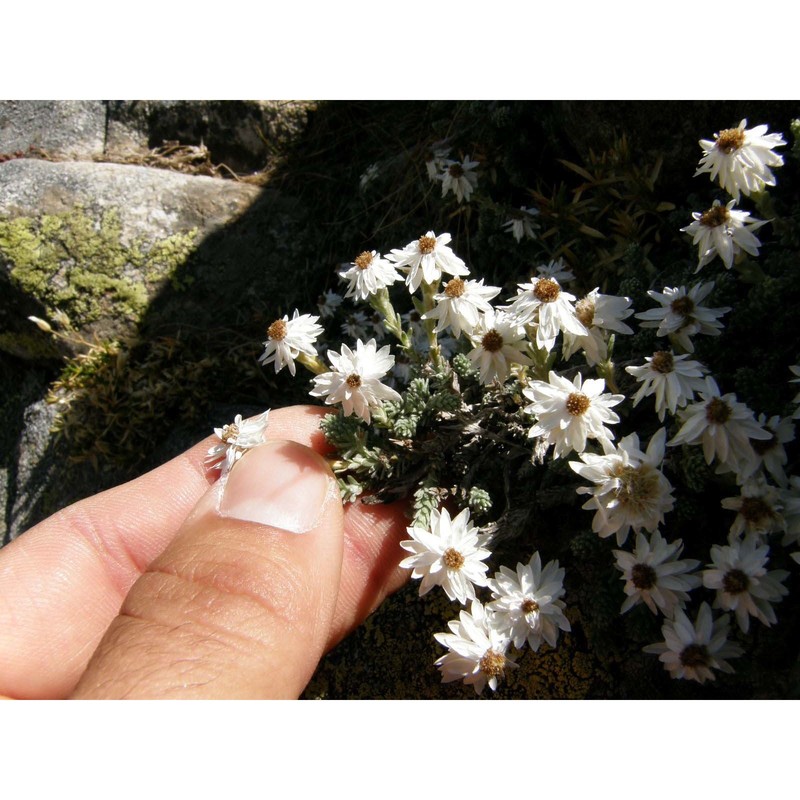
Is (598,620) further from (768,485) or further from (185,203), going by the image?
(185,203)

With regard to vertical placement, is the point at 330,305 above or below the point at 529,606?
above

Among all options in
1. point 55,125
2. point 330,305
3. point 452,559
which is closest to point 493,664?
point 452,559

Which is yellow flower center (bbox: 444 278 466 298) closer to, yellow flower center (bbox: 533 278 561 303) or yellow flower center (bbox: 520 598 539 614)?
yellow flower center (bbox: 533 278 561 303)

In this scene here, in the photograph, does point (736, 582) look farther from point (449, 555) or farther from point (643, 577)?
point (449, 555)

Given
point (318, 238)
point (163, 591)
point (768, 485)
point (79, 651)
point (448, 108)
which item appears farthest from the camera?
point (318, 238)

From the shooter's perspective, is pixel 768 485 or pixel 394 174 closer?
pixel 768 485

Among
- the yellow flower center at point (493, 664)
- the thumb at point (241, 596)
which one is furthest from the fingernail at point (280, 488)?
A: the yellow flower center at point (493, 664)

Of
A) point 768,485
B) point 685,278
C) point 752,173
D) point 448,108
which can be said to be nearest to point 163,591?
point 768,485
